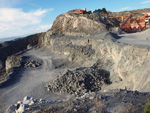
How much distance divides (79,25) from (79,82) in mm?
18952

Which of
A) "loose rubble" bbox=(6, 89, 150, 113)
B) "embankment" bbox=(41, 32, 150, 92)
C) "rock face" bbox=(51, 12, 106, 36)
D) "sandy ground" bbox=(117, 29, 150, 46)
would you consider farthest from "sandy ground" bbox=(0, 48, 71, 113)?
"rock face" bbox=(51, 12, 106, 36)

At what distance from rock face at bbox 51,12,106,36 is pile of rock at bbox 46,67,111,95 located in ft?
38.3

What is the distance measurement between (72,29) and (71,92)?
19.9 metres

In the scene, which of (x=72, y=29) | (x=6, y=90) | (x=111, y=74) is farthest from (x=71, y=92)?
(x=72, y=29)

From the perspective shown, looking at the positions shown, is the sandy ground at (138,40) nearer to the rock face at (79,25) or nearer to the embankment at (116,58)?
the embankment at (116,58)

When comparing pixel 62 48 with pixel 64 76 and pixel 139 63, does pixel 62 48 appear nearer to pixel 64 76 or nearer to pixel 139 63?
pixel 64 76

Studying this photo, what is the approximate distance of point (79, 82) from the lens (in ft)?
44.5

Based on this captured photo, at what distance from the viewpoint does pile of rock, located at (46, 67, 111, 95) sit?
13.2 metres

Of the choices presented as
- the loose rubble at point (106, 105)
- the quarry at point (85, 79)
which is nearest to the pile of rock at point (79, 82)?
the quarry at point (85, 79)

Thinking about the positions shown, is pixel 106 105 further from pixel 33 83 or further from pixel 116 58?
pixel 33 83

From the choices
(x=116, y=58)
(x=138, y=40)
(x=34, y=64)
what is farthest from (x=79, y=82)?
(x=34, y=64)

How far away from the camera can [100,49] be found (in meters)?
17.5

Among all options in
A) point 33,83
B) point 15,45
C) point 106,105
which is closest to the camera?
point 106,105

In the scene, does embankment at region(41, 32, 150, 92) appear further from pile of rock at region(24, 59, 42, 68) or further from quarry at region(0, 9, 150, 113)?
pile of rock at region(24, 59, 42, 68)
